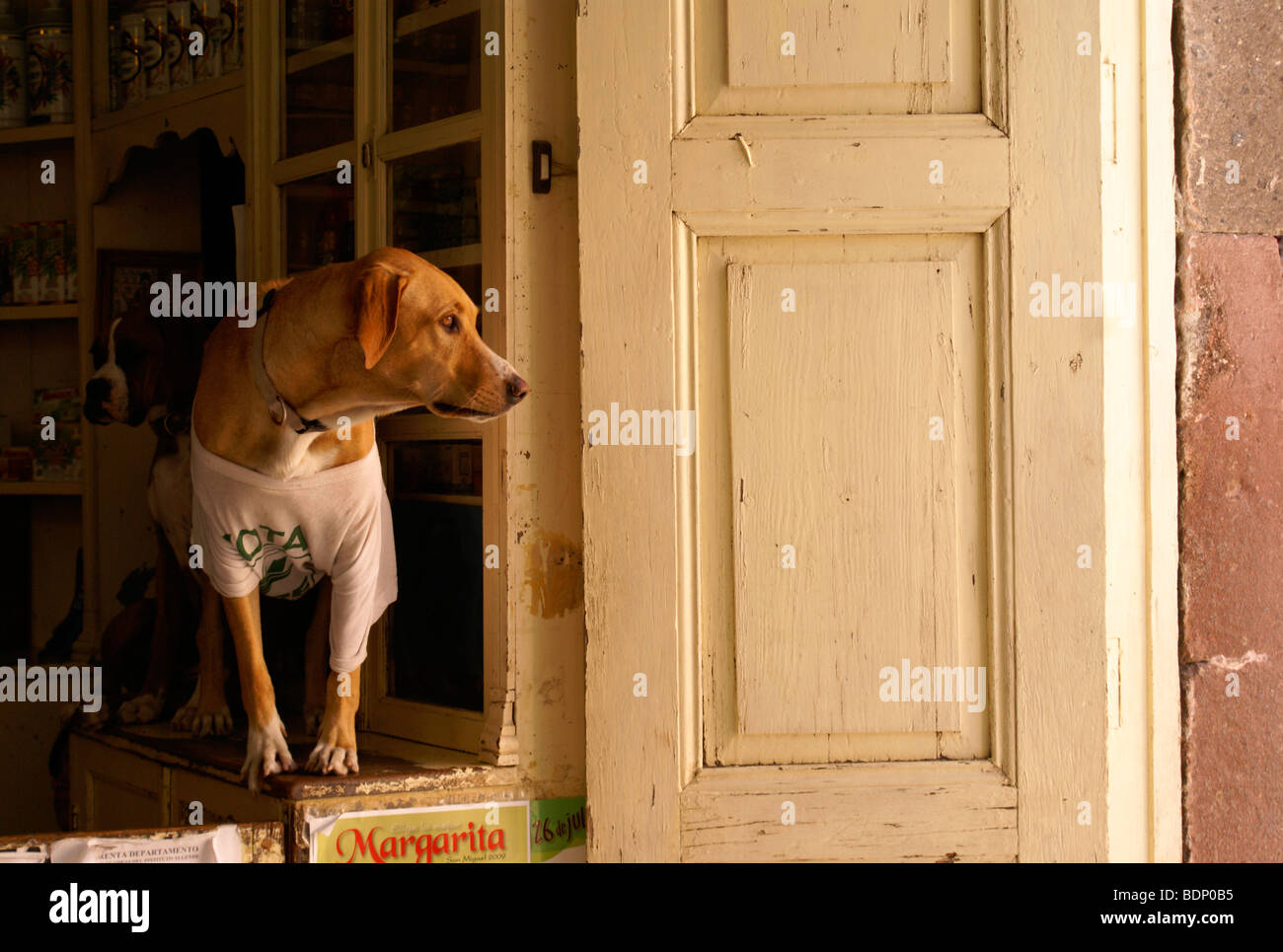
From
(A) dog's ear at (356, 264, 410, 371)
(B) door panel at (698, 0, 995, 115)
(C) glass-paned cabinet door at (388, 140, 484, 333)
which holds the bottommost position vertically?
(A) dog's ear at (356, 264, 410, 371)

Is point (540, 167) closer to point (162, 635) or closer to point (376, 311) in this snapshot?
point (376, 311)

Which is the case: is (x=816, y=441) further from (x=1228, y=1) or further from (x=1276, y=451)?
(x=1228, y=1)

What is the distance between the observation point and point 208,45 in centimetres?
273

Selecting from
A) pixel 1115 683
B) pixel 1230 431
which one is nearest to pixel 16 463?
pixel 1115 683

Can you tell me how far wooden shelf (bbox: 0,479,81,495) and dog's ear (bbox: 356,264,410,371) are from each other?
159 centimetres

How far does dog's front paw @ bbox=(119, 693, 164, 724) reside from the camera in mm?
2539

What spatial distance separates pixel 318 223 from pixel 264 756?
1127mm

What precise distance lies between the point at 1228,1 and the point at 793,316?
1222 millimetres

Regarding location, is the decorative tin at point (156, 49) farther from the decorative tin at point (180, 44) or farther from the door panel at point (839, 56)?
the door panel at point (839, 56)

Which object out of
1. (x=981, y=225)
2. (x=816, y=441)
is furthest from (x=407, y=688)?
(x=981, y=225)

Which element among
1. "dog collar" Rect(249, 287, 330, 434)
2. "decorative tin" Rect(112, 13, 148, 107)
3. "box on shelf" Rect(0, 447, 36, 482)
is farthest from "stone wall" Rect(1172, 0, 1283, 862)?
"box on shelf" Rect(0, 447, 36, 482)

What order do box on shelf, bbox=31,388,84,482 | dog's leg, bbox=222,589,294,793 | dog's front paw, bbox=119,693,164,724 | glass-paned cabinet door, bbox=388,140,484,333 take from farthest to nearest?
box on shelf, bbox=31,388,84,482 < dog's front paw, bbox=119,693,164,724 < glass-paned cabinet door, bbox=388,140,484,333 < dog's leg, bbox=222,589,294,793

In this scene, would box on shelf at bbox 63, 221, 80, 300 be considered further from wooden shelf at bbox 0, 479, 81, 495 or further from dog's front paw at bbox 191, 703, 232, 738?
dog's front paw at bbox 191, 703, 232, 738

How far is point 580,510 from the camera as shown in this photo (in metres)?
2.01
